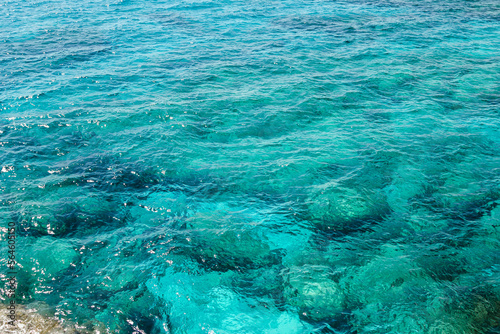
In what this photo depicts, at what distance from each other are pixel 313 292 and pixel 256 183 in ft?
19.9

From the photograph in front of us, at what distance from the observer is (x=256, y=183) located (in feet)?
52.4

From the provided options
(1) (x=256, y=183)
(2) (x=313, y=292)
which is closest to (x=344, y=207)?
(1) (x=256, y=183)

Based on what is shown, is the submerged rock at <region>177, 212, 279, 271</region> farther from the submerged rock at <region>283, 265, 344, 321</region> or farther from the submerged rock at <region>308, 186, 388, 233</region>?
the submerged rock at <region>308, 186, 388, 233</region>

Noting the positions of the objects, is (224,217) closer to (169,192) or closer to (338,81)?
(169,192)

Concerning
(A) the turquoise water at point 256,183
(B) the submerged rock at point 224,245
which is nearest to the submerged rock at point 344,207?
(A) the turquoise water at point 256,183

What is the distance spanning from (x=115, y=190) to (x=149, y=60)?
15.8 m

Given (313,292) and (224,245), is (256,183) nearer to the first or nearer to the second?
(224,245)

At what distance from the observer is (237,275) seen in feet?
39.7

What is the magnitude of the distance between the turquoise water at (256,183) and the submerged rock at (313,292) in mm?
48

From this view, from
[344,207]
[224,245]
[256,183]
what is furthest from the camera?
[256,183]

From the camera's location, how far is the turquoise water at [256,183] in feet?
36.7

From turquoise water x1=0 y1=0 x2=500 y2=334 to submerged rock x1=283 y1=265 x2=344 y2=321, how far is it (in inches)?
1.9

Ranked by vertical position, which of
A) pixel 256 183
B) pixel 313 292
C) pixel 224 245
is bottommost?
pixel 313 292

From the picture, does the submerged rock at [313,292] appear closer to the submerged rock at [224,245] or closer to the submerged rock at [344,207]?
the submerged rock at [224,245]
